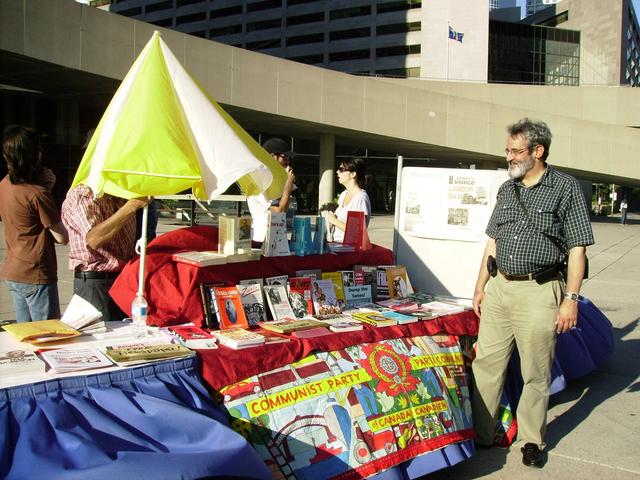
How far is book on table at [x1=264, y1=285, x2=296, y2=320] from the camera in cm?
379

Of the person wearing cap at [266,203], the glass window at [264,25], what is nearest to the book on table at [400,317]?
the person wearing cap at [266,203]

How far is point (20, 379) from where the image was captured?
2465 millimetres

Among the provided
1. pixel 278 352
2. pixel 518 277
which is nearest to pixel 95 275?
pixel 278 352

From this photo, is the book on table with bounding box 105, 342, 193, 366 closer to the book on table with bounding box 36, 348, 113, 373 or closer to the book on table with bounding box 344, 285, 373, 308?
the book on table with bounding box 36, 348, 113, 373

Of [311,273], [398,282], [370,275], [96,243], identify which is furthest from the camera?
[398,282]

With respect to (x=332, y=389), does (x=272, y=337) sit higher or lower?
higher

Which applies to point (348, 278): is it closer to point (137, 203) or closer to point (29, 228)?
point (137, 203)

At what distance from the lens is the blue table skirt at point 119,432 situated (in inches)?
82.7

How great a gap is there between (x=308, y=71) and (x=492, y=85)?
50.1ft

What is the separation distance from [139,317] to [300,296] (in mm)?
1093

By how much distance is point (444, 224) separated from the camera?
198 inches

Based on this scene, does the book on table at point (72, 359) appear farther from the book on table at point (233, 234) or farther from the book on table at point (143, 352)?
the book on table at point (233, 234)

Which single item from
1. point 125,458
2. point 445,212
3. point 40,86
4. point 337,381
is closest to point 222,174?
point 337,381

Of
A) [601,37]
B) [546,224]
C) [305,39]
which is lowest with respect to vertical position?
[546,224]
